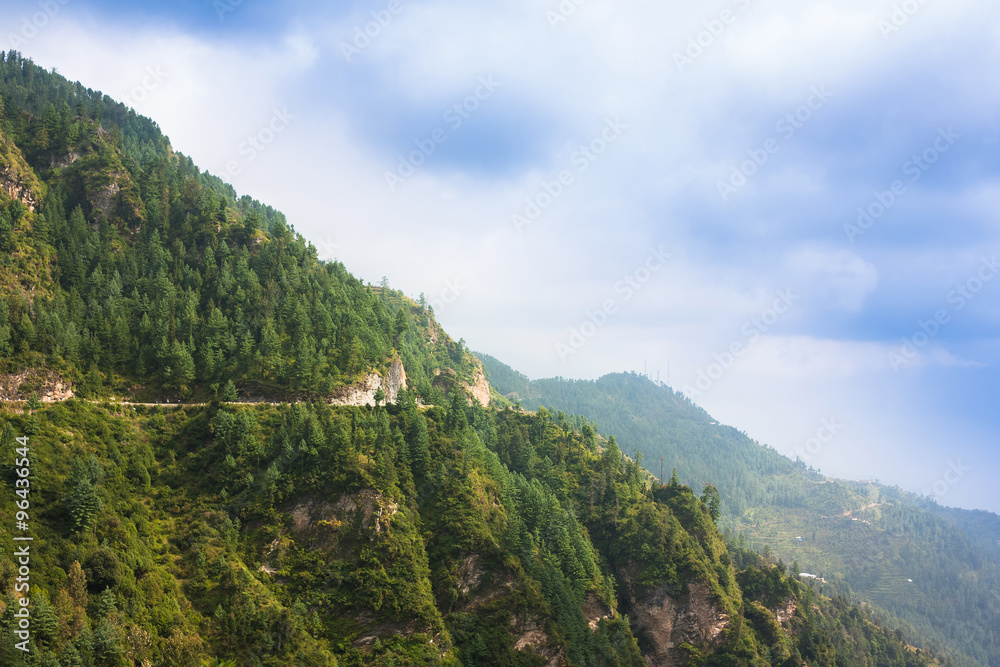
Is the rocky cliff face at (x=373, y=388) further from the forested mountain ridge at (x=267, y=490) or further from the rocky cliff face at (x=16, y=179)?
the rocky cliff face at (x=16, y=179)

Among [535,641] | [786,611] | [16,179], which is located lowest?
[535,641]

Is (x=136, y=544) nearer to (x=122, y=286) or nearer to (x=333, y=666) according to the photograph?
(x=333, y=666)

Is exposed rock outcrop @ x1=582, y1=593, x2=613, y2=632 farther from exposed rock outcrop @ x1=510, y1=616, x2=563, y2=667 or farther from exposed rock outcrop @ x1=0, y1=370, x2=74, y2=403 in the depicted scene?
exposed rock outcrop @ x1=0, y1=370, x2=74, y2=403

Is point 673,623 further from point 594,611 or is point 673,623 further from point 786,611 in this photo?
point 786,611

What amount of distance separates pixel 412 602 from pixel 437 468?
1028 inches

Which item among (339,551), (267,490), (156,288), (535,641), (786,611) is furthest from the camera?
(786,611)

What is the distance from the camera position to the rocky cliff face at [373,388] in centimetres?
11494

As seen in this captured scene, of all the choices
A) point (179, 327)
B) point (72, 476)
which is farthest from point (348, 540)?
point (179, 327)

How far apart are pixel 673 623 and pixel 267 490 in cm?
8581

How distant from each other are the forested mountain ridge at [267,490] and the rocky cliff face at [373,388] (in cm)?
212

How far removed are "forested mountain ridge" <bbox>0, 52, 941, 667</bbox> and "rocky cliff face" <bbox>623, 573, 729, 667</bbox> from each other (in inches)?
16.5

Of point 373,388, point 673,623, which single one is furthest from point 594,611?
point 373,388

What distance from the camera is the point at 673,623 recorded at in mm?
117750

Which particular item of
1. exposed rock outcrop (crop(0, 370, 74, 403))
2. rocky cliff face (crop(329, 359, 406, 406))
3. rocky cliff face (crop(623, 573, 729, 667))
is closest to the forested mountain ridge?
rocky cliff face (crop(623, 573, 729, 667))
